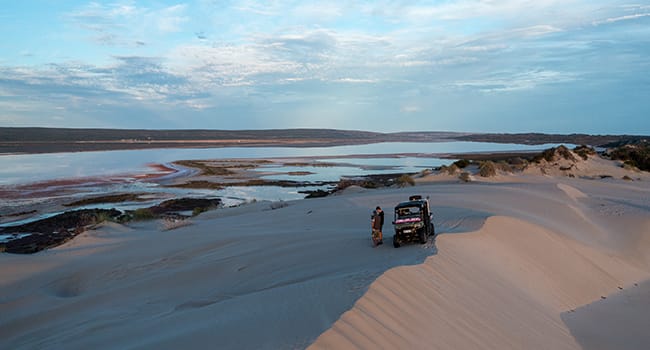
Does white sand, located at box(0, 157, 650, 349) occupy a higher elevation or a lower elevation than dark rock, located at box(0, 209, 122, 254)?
higher

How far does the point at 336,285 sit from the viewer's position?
676 cm

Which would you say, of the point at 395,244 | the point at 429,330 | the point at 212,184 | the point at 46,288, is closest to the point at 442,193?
the point at 395,244

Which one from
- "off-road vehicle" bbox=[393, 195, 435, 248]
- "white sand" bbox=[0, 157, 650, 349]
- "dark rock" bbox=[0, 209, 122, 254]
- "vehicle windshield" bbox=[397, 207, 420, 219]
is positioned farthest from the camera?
"dark rock" bbox=[0, 209, 122, 254]

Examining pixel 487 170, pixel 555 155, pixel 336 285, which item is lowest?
pixel 487 170

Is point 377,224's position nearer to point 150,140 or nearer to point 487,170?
point 487,170

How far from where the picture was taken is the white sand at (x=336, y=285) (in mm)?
5715

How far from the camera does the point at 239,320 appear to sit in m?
5.91

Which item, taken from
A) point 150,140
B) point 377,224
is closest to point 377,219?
point 377,224

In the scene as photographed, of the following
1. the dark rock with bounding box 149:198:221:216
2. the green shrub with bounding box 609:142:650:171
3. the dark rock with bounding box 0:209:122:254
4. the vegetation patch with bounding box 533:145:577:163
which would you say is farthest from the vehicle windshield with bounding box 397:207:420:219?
the green shrub with bounding box 609:142:650:171

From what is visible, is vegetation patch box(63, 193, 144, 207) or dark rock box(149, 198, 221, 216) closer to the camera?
dark rock box(149, 198, 221, 216)

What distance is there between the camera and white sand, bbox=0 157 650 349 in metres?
5.71

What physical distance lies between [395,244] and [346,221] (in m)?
5.55

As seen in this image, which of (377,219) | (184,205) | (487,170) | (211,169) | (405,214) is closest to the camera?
(377,219)

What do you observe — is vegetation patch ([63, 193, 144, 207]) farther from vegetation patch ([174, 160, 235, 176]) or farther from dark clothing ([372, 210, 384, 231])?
dark clothing ([372, 210, 384, 231])
